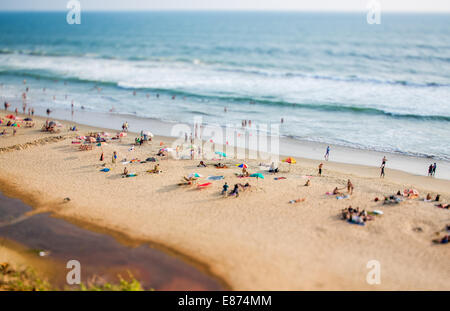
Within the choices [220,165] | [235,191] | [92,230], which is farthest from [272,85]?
[92,230]

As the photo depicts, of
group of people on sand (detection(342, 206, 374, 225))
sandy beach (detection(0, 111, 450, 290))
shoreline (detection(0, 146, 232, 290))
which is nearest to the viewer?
sandy beach (detection(0, 111, 450, 290))

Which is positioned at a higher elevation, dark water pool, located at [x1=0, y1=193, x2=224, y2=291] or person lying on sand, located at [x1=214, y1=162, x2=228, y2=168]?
person lying on sand, located at [x1=214, y1=162, x2=228, y2=168]

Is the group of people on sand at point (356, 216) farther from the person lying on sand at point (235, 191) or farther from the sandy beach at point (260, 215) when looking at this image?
the person lying on sand at point (235, 191)

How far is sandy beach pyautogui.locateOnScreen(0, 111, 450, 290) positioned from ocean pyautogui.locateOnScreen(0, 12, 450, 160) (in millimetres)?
9258

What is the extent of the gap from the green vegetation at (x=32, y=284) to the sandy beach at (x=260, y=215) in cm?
291

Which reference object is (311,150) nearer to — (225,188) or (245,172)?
(245,172)

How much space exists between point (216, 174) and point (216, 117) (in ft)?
45.4

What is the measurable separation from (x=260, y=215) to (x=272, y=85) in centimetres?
3199

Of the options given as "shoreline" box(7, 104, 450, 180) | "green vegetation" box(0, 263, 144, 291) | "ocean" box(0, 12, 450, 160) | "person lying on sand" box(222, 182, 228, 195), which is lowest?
"green vegetation" box(0, 263, 144, 291)

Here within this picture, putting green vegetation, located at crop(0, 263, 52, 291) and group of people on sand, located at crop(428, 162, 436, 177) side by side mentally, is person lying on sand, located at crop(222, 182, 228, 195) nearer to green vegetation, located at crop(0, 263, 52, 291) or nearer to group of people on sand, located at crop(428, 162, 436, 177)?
green vegetation, located at crop(0, 263, 52, 291)

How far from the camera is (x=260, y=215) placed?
1691cm

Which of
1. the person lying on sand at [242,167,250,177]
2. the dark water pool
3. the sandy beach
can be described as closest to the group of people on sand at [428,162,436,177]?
the sandy beach

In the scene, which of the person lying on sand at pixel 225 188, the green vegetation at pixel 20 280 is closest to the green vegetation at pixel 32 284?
the green vegetation at pixel 20 280

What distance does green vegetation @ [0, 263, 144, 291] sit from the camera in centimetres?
1167
